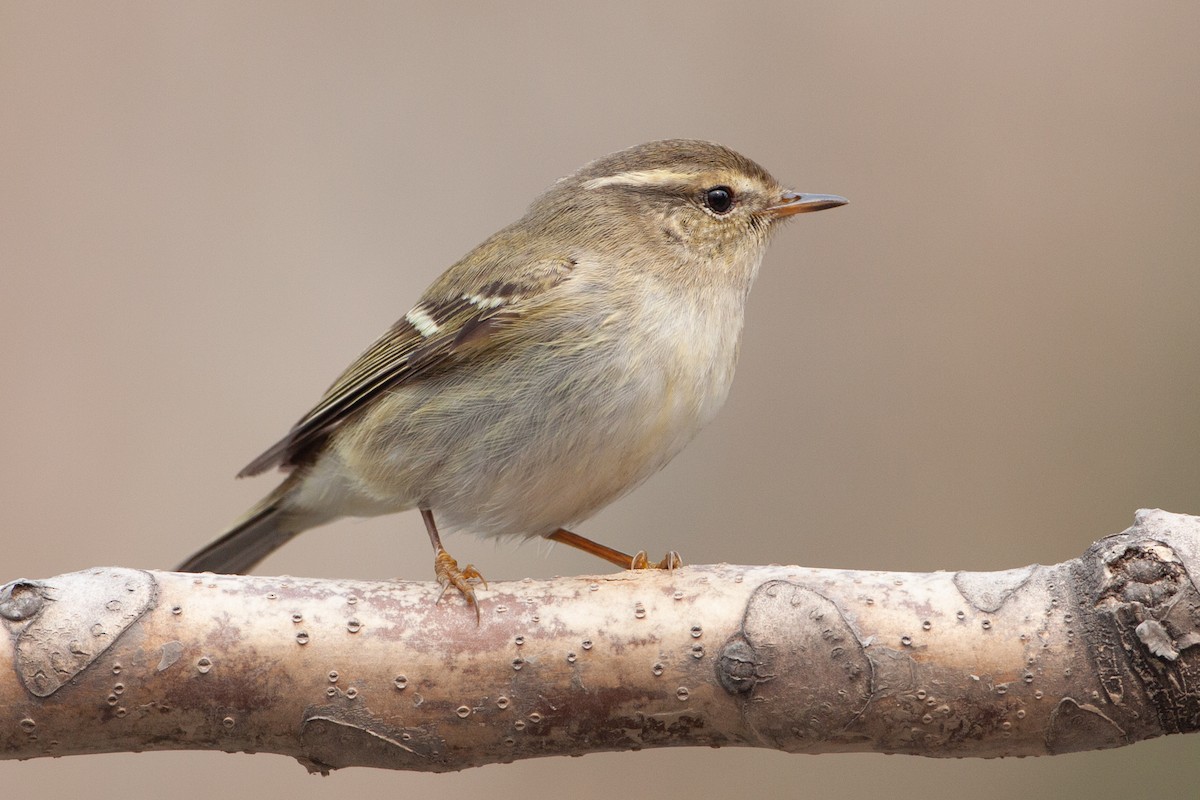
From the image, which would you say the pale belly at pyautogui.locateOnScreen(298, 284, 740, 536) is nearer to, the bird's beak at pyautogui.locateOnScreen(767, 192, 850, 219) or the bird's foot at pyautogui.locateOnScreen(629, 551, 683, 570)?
the bird's foot at pyautogui.locateOnScreen(629, 551, 683, 570)

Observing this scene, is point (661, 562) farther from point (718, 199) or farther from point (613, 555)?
point (718, 199)

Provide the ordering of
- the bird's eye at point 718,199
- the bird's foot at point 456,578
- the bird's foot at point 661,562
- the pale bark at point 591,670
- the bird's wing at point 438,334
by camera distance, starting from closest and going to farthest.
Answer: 1. the pale bark at point 591,670
2. the bird's foot at point 456,578
3. the bird's foot at point 661,562
4. the bird's wing at point 438,334
5. the bird's eye at point 718,199

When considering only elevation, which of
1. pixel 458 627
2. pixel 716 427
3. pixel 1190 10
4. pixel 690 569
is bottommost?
pixel 458 627

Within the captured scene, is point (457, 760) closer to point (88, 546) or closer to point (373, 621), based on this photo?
point (373, 621)

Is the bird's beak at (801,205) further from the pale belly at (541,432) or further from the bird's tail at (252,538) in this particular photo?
the bird's tail at (252,538)

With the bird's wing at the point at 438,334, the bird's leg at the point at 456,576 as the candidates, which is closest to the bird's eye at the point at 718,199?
the bird's wing at the point at 438,334

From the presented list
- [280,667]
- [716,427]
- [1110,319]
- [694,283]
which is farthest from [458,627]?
[1110,319]
